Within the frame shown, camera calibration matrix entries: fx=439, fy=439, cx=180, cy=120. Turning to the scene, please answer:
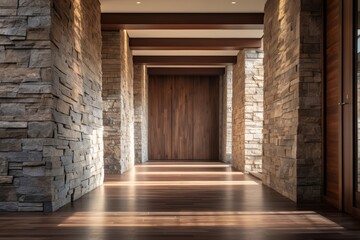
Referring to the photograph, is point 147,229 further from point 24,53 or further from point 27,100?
point 24,53

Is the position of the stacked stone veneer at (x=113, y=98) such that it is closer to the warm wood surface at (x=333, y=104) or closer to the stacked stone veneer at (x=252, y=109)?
the stacked stone veneer at (x=252, y=109)

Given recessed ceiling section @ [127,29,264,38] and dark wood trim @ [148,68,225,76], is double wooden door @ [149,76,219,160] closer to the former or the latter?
dark wood trim @ [148,68,225,76]

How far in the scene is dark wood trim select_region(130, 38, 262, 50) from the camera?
9570 mm

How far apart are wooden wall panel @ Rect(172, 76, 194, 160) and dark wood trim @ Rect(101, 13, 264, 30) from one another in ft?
22.6

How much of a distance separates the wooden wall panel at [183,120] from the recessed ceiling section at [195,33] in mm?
5190

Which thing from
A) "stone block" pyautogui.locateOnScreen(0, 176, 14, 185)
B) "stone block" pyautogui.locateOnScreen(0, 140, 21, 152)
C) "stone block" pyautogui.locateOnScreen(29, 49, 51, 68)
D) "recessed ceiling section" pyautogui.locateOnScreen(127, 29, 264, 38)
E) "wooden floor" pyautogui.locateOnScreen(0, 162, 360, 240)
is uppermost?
"recessed ceiling section" pyautogui.locateOnScreen(127, 29, 264, 38)

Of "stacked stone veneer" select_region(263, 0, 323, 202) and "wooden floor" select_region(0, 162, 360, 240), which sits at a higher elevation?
"stacked stone veneer" select_region(263, 0, 323, 202)

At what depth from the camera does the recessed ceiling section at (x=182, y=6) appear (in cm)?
711

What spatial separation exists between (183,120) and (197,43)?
5.35m

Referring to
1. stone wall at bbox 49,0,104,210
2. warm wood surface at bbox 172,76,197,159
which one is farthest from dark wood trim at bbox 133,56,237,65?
stone wall at bbox 49,0,104,210

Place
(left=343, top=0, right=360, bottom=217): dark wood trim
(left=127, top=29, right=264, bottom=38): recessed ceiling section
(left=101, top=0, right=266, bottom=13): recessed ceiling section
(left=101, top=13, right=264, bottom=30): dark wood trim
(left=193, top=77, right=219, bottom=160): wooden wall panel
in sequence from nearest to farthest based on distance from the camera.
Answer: (left=343, top=0, right=360, bottom=217): dark wood trim, (left=101, top=0, right=266, bottom=13): recessed ceiling section, (left=101, top=13, right=264, bottom=30): dark wood trim, (left=127, top=29, right=264, bottom=38): recessed ceiling section, (left=193, top=77, right=219, bottom=160): wooden wall panel

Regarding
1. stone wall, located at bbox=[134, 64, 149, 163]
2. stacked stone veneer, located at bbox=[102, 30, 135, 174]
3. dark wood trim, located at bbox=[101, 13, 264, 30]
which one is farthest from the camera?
stone wall, located at bbox=[134, 64, 149, 163]

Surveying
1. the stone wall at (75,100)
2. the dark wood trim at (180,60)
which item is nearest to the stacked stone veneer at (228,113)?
the dark wood trim at (180,60)

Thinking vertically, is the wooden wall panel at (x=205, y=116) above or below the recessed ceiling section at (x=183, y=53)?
below
